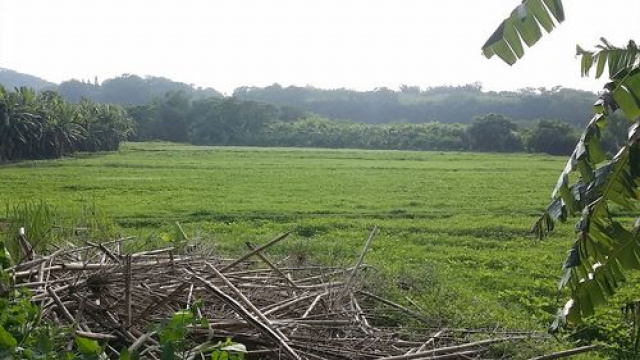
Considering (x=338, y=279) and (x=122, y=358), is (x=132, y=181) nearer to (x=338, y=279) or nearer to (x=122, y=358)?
(x=338, y=279)

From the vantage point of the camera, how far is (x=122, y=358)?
192 cm

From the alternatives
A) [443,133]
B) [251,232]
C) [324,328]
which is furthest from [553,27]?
[443,133]

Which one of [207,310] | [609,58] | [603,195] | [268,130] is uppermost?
[609,58]

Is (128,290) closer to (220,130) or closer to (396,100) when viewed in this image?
(220,130)

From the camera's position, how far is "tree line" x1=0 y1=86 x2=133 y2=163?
110 ft

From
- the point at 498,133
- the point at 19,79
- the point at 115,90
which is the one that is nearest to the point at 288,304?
the point at 498,133

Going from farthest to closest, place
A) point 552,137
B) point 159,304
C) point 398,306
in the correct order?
point 552,137
point 398,306
point 159,304

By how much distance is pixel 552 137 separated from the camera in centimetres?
4722

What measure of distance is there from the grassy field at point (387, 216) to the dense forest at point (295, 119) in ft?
28.6

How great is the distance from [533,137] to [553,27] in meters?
46.7

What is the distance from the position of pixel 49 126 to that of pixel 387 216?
1101 inches

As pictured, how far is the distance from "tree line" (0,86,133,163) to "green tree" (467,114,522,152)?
27675 millimetres

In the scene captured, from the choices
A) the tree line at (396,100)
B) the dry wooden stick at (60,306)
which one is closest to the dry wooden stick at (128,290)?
the dry wooden stick at (60,306)

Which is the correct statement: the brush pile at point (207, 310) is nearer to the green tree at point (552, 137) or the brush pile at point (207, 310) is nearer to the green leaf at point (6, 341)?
the green leaf at point (6, 341)
